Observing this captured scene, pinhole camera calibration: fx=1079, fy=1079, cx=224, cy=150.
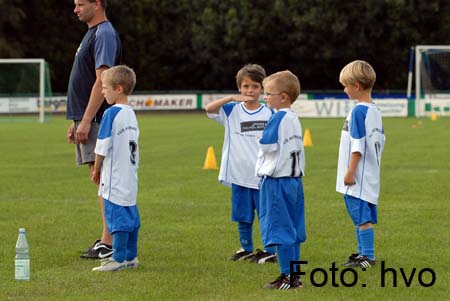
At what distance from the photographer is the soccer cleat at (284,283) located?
25.0ft

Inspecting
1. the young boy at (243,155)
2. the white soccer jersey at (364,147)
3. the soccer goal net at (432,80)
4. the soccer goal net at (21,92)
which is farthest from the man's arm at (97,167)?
the soccer goal net at (21,92)

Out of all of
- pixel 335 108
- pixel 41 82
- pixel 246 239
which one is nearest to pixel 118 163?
pixel 246 239

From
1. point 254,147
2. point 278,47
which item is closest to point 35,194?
point 254,147

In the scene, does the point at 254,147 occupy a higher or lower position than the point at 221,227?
higher

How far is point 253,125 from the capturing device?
9.48m

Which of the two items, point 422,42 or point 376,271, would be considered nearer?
point 376,271

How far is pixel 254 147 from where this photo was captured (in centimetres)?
951

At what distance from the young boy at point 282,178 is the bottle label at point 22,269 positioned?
1.77 meters

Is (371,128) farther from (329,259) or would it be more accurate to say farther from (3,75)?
(3,75)

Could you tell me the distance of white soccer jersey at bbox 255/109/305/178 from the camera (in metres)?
7.73

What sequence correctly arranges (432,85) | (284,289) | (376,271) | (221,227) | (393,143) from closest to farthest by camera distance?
(284,289) → (376,271) → (221,227) → (393,143) → (432,85)

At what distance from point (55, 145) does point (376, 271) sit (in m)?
19.9

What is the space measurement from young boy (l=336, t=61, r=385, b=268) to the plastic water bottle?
2.54m

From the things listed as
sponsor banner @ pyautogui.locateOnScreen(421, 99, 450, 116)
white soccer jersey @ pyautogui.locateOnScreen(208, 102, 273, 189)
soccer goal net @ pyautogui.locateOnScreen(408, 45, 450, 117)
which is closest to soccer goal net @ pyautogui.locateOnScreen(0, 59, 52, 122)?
soccer goal net @ pyautogui.locateOnScreen(408, 45, 450, 117)
